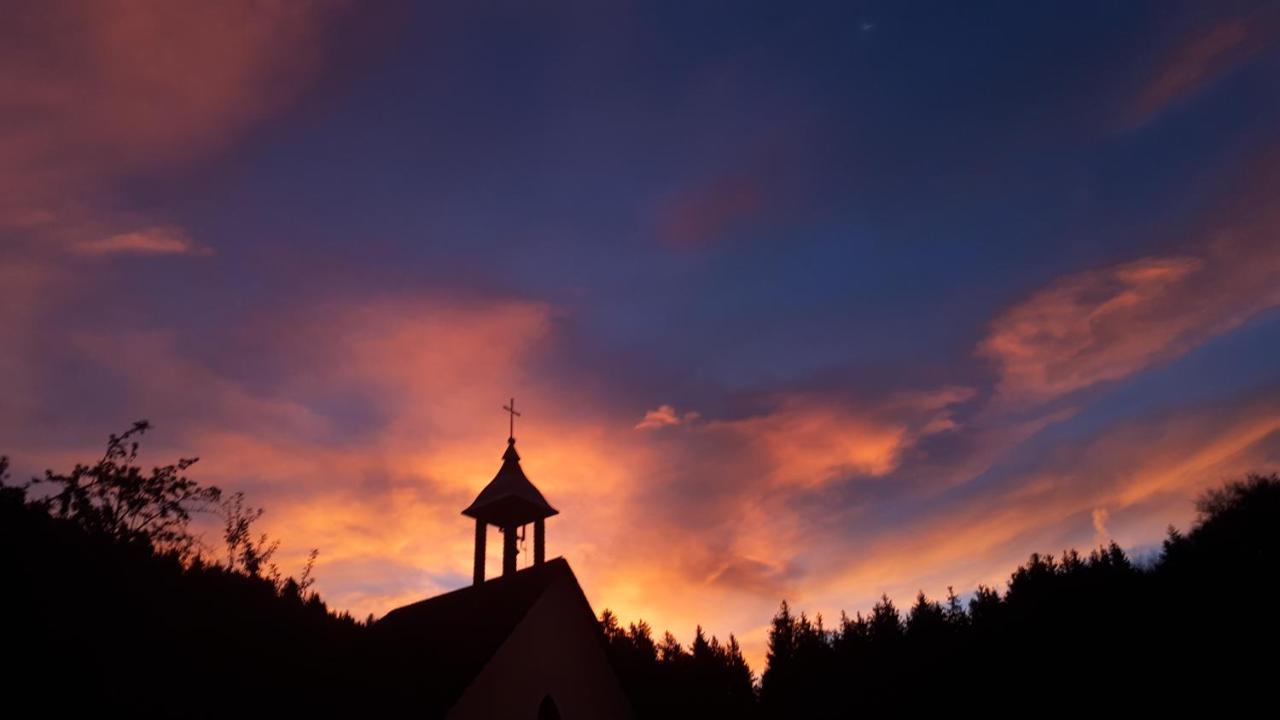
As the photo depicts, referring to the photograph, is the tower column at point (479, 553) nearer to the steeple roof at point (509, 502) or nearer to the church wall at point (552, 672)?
the steeple roof at point (509, 502)

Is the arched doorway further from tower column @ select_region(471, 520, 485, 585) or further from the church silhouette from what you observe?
tower column @ select_region(471, 520, 485, 585)

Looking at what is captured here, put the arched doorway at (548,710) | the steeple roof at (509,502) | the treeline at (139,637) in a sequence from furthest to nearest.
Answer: the steeple roof at (509,502) → the arched doorway at (548,710) → the treeline at (139,637)

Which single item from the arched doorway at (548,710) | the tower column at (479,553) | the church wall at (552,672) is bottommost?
the arched doorway at (548,710)

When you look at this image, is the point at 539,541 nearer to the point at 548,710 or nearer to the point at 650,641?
the point at 548,710

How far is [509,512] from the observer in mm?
32156

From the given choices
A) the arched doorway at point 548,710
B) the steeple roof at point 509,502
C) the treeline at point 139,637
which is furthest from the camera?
the steeple roof at point 509,502

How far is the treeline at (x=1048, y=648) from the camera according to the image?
31.8m

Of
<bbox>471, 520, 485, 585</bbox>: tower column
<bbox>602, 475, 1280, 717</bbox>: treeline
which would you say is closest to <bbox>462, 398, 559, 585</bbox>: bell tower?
<bbox>471, 520, 485, 585</bbox>: tower column

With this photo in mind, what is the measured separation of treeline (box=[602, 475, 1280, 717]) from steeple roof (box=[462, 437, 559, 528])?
21.7 feet

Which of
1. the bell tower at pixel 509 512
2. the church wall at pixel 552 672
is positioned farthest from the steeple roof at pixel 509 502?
the church wall at pixel 552 672

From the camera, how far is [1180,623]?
35781 mm

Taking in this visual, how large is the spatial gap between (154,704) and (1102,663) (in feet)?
117

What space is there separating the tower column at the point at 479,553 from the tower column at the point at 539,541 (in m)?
2.39

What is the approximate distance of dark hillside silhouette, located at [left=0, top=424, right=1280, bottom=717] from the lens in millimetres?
18438
